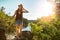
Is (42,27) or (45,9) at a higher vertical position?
(45,9)

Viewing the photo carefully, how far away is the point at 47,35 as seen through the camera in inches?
107

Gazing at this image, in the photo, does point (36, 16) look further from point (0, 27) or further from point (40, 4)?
point (0, 27)

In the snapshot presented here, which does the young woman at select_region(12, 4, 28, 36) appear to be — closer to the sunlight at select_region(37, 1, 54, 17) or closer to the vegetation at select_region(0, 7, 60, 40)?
the vegetation at select_region(0, 7, 60, 40)

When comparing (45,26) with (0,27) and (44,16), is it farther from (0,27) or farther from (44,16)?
(0,27)

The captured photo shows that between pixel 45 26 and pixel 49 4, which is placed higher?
pixel 49 4

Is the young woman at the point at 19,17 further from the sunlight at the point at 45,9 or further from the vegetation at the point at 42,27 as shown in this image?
the sunlight at the point at 45,9

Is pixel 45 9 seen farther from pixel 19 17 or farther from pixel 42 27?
pixel 19 17

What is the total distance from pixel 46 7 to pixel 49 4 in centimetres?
5

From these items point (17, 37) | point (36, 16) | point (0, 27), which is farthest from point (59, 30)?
point (0, 27)

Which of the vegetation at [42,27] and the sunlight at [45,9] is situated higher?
the sunlight at [45,9]

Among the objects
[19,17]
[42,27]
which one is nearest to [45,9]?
[42,27]

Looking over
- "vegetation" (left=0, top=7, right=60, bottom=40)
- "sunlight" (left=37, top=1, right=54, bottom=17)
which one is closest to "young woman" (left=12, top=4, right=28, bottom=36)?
"vegetation" (left=0, top=7, right=60, bottom=40)

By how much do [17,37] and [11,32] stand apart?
0.30 feet

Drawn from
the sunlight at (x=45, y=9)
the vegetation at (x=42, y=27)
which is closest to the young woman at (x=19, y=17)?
the vegetation at (x=42, y=27)
